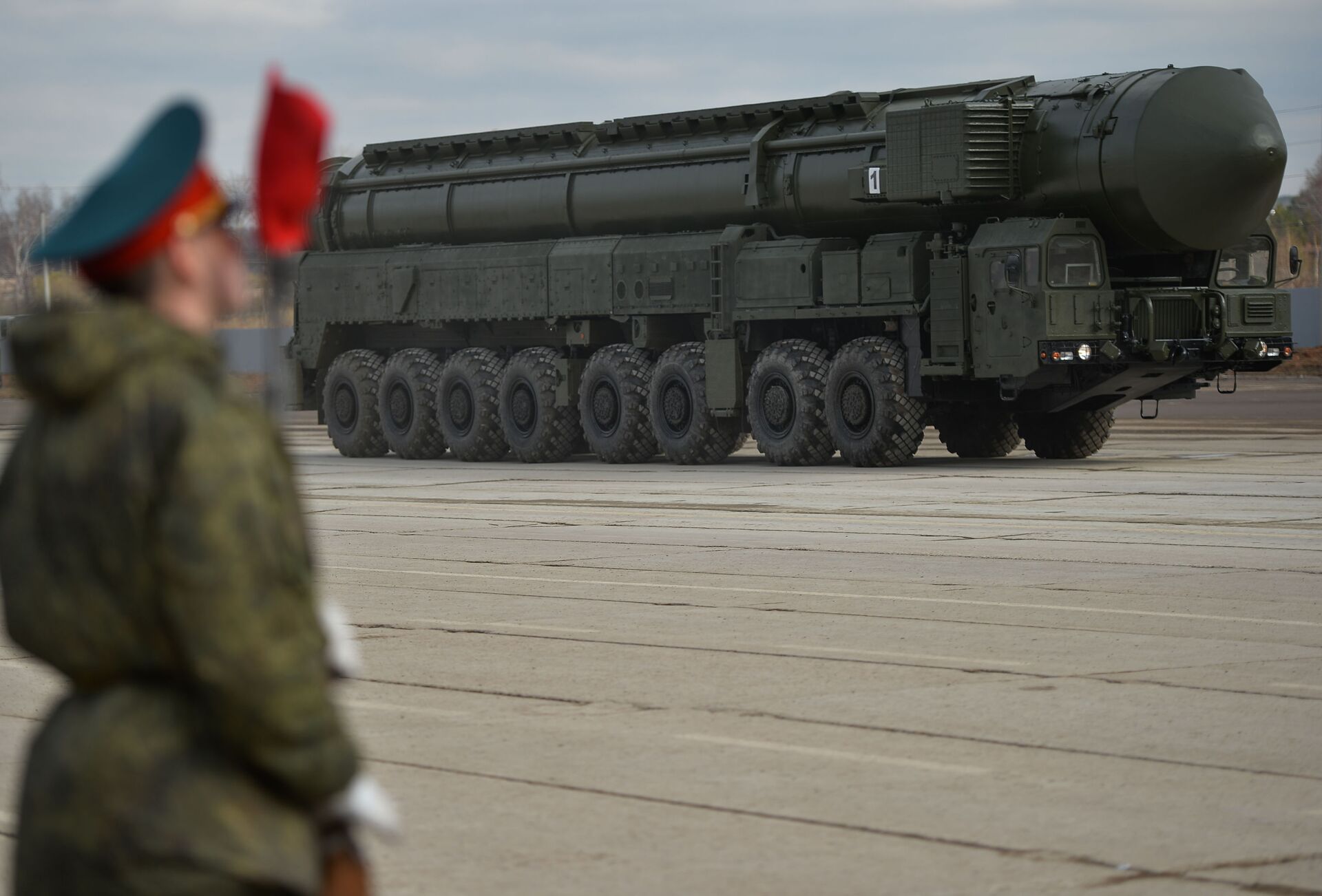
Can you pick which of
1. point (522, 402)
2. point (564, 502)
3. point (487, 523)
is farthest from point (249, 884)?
point (522, 402)

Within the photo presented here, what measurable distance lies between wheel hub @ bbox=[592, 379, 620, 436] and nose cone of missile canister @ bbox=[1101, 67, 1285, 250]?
24.0 ft

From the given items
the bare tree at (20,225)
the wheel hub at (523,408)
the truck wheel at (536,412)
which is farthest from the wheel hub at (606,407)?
the bare tree at (20,225)

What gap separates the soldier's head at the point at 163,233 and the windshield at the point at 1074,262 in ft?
73.6

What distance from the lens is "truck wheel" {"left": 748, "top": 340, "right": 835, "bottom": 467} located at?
27109 millimetres

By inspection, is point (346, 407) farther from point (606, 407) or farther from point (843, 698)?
point (843, 698)

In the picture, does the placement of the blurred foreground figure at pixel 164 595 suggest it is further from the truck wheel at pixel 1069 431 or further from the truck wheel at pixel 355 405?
the truck wheel at pixel 355 405

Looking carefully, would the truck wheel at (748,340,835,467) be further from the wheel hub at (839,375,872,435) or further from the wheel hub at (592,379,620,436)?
the wheel hub at (592,379,620,436)

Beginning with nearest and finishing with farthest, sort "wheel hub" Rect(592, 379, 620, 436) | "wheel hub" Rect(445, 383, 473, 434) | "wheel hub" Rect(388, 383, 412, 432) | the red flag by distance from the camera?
1. the red flag
2. "wheel hub" Rect(592, 379, 620, 436)
3. "wheel hub" Rect(445, 383, 473, 434)
4. "wheel hub" Rect(388, 383, 412, 432)

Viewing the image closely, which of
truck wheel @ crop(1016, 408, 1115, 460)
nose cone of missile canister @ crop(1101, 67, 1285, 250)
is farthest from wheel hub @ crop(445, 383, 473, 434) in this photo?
nose cone of missile canister @ crop(1101, 67, 1285, 250)

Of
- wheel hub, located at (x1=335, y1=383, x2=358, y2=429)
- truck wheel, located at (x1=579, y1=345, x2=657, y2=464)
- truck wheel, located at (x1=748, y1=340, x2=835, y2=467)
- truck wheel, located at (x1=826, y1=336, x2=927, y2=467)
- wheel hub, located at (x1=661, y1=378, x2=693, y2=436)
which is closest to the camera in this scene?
truck wheel, located at (x1=826, y1=336, x2=927, y2=467)

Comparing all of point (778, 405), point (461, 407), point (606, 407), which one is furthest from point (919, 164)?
point (461, 407)

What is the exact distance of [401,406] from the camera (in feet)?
110

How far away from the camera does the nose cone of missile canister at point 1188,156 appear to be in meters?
25.0

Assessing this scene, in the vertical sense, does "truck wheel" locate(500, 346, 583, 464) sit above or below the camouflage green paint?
below
